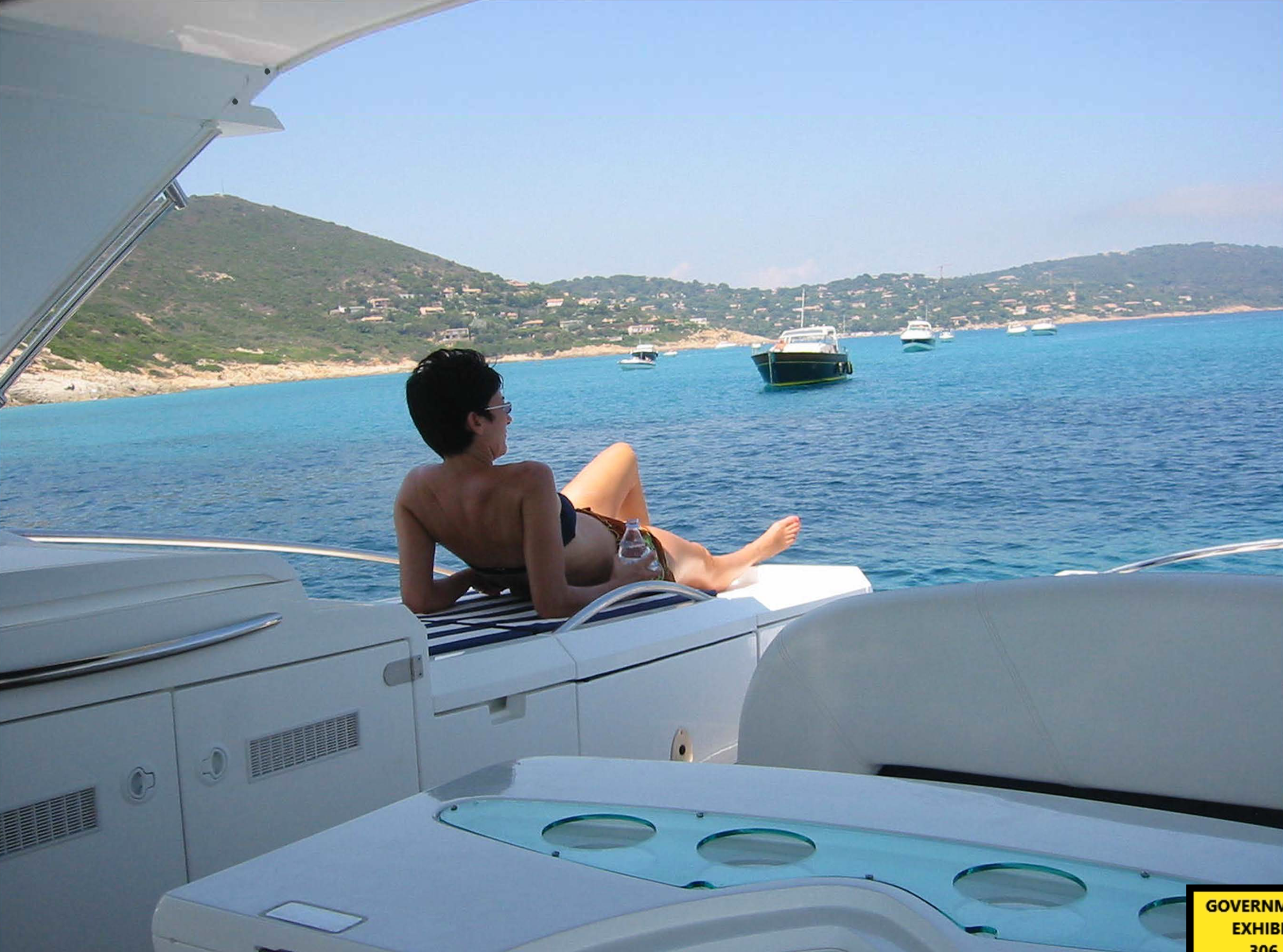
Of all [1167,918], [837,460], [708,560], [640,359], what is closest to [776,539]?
[708,560]

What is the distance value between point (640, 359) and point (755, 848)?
2586 inches

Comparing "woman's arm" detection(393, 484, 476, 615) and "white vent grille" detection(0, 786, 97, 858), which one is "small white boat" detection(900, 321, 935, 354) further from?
"white vent grille" detection(0, 786, 97, 858)

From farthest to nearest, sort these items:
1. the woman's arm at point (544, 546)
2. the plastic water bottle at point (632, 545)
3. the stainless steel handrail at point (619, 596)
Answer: the plastic water bottle at point (632, 545)
the woman's arm at point (544, 546)
the stainless steel handrail at point (619, 596)

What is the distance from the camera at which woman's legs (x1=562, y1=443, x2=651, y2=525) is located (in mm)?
3148

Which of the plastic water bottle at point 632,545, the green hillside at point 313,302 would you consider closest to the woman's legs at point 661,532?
the plastic water bottle at point 632,545

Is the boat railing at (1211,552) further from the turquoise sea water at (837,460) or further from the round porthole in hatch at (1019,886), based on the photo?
the turquoise sea water at (837,460)

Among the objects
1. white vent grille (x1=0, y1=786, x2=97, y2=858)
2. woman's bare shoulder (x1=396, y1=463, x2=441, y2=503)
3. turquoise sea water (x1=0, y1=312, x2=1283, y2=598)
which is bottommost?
turquoise sea water (x1=0, y1=312, x2=1283, y2=598)

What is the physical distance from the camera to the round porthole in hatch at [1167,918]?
28.0 inches

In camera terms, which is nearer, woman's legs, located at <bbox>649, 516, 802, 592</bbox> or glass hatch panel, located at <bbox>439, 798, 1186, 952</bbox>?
glass hatch panel, located at <bbox>439, 798, 1186, 952</bbox>

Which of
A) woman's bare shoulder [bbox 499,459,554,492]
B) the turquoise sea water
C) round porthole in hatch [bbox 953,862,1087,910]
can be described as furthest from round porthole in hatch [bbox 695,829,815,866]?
the turquoise sea water

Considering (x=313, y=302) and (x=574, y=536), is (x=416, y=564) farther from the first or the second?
(x=313, y=302)

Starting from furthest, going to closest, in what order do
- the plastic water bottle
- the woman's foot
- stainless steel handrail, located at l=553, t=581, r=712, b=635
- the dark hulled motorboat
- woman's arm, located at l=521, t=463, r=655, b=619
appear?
the dark hulled motorboat
the woman's foot
the plastic water bottle
woman's arm, located at l=521, t=463, r=655, b=619
stainless steel handrail, located at l=553, t=581, r=712, b=635

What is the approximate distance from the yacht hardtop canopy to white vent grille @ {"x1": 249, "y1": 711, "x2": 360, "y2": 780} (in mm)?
1595

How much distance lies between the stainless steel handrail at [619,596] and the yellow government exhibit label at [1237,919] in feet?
4.90
